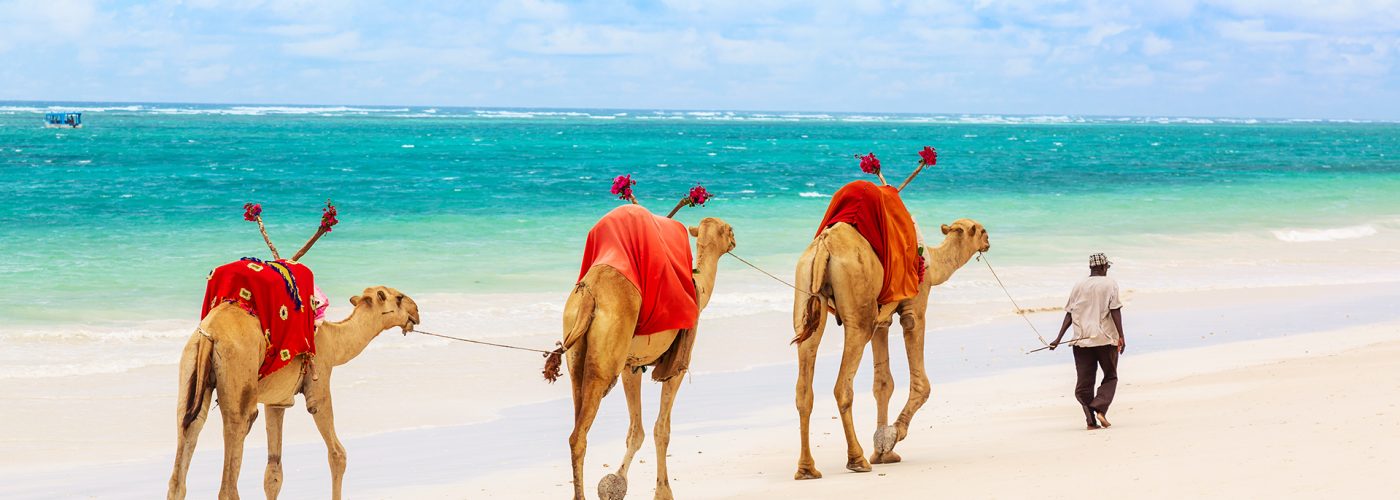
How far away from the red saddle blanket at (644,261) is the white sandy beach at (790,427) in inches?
61.3

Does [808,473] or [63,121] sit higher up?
[808,473]

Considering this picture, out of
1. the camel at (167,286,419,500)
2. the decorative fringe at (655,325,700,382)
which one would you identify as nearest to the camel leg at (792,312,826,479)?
the decorative fringe at (655,325,700,382)

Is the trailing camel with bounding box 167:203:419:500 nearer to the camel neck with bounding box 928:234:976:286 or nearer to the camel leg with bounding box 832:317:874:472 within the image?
the camel leg with bounding box 832:317:874:472

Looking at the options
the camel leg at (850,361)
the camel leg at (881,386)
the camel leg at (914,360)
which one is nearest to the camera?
the camel leg at (850,361)

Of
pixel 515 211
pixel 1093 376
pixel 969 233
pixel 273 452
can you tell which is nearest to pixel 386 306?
pixel 273 452

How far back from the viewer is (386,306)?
832 centimetres

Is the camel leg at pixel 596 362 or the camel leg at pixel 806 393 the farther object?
the camel leg at pixel 806 393

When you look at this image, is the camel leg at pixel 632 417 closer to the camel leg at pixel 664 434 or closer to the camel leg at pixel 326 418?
the camel leg at pixel 664 434

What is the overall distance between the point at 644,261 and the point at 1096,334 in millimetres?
4353

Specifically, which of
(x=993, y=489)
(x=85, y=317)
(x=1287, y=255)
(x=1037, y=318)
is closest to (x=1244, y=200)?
(x=1287, y=255)

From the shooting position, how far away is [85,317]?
17578mm

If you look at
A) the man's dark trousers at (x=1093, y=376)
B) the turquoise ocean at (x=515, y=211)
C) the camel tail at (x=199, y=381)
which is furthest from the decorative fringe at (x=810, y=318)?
the turquoise ocean at (x=515, y=211)

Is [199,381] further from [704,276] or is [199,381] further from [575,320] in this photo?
[704,276]

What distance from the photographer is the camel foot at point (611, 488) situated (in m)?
7.45
